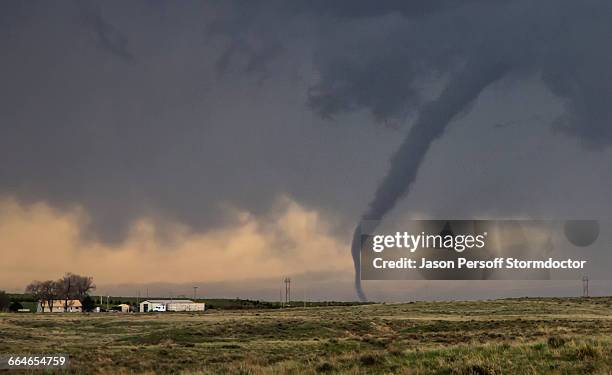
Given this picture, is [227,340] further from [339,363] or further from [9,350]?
[339,363]

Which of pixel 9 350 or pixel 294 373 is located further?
pixel 9 350

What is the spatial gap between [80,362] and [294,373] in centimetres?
1906

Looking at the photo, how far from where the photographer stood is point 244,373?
22016mm

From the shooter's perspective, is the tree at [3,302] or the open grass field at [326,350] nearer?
the open grass field at [326,350]

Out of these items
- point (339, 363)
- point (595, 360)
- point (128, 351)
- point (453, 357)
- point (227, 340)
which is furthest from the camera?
point (227, 340)

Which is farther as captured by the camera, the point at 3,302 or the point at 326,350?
the point at 3,302

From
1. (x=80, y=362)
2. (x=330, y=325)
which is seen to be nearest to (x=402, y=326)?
(x=330, y=325)

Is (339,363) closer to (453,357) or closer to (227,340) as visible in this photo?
(453,357)

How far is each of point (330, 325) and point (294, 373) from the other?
5119cm

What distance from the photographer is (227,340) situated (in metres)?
58.2

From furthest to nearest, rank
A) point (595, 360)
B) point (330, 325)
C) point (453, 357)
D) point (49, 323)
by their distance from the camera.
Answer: point (49, 323)
point (330, 325)
point (453, 357)
point (595, 360)

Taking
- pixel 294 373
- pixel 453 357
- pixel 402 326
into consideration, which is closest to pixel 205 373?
pixel 294 373

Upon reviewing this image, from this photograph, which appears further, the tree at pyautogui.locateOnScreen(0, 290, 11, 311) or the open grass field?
Result: the tree at pyautogui.locateOnScreen(0, 290, 11, 311)

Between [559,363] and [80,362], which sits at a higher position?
[559,363]
